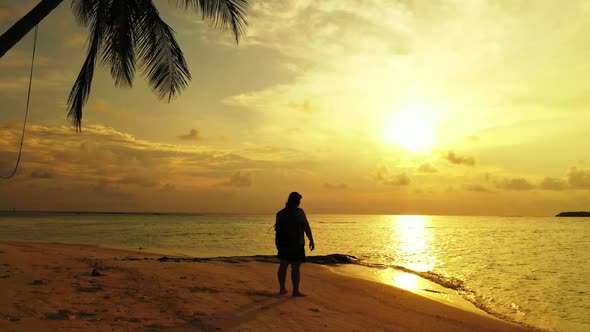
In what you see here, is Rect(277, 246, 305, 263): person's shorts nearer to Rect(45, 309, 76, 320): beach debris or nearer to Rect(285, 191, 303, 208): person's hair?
Rect(285, 191, 303, 208): person's hair

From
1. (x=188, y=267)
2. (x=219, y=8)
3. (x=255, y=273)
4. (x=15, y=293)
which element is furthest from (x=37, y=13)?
(x=255, y=273)

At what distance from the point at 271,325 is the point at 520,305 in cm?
1047

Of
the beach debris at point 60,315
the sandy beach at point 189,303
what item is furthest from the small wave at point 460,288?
the beach debris at point 60,315

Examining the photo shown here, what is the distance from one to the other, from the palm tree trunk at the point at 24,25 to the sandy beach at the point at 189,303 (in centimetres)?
412

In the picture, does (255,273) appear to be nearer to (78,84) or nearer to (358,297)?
(358,297)

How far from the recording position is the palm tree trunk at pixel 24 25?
6.43 meters

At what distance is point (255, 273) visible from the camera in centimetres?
1343

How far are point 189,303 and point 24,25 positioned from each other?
5.56 m

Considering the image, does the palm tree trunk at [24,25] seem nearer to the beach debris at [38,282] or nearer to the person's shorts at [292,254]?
the beach debris at [38,282]

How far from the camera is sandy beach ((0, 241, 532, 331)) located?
6207 mm

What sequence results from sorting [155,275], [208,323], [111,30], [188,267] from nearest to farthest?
1. [208,323]
2. [111,30]
3. [155,275]
4. [188,267]

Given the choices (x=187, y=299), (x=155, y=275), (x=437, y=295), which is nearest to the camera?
(x=187, y=299)

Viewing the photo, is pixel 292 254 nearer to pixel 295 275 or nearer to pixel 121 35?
pixel 295 275

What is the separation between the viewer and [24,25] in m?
6.64
